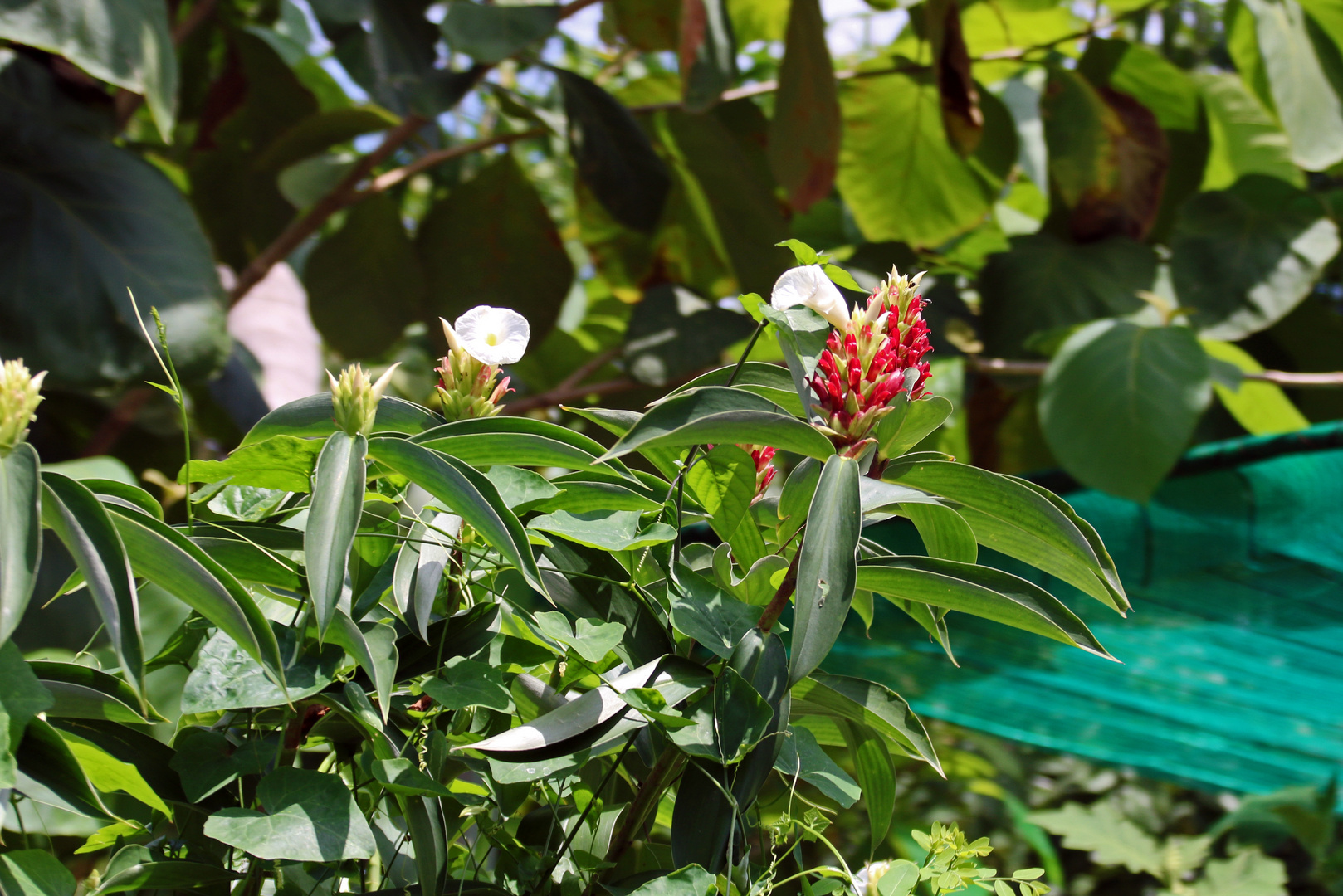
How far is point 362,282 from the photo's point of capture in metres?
1.49

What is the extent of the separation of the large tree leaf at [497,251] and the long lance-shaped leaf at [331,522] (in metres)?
1.16

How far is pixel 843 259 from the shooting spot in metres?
1.39

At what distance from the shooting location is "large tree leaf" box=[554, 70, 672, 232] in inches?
51.6

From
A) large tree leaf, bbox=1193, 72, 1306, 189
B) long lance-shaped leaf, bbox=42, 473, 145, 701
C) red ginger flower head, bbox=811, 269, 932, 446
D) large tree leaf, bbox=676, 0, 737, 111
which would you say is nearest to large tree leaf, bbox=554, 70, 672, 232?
large tree leaf, bbox=676, 0, 737, 111

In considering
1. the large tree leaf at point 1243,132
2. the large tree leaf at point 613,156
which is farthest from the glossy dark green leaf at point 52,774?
the large tree leaf at point 1243,132

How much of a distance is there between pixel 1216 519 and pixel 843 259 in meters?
0.59

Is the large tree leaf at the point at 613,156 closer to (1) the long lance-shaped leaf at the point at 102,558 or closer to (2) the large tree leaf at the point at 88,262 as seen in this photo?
(2) the large tree leaf at the point at 88,262

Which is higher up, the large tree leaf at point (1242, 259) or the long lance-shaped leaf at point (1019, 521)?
the long lance-shaped leaf at point (1019, 521)

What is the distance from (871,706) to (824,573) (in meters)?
0.08

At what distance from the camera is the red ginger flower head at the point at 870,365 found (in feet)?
1.06

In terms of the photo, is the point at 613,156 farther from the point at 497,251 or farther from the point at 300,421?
the point at 300,421

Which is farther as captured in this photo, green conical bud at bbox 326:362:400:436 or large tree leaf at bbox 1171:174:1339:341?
large tree leaf at bbox 1171:174:1339:341

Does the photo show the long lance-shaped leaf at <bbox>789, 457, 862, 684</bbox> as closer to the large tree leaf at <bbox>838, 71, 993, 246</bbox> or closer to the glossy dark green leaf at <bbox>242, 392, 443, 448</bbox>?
the glossy dark green leaf at <bbox>242, 392, 443, 448</bbox>

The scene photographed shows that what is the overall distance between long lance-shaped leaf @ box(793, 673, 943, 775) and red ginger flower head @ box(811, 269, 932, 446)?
9 cm
